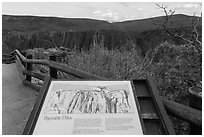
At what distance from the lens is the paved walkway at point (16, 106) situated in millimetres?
4082

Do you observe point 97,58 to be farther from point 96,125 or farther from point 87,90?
point 96,125

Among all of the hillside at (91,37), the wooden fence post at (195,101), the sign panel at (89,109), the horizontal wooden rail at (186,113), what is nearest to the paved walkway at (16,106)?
the sign panel at (89,109)

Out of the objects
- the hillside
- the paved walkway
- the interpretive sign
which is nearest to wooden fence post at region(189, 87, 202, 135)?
the interpretive sign

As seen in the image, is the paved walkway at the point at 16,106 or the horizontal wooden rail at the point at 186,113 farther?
the paved walkway at the point at 16,106

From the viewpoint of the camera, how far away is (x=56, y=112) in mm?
2203

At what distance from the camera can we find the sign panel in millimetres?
1999

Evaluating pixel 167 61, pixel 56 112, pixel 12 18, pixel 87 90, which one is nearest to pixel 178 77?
pixel 167 61

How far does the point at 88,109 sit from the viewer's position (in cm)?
223

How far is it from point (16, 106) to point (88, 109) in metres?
3.21

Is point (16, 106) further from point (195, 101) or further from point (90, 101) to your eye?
point (195, 101)

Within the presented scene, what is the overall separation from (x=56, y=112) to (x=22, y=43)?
24144 millimetres

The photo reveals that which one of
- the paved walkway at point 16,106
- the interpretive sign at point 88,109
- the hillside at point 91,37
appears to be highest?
the hillside at point 91,37

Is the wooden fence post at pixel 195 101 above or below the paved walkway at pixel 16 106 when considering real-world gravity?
below

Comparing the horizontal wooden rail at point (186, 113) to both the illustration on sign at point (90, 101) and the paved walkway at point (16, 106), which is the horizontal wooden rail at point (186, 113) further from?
the paved walkway at point (16, 106)
